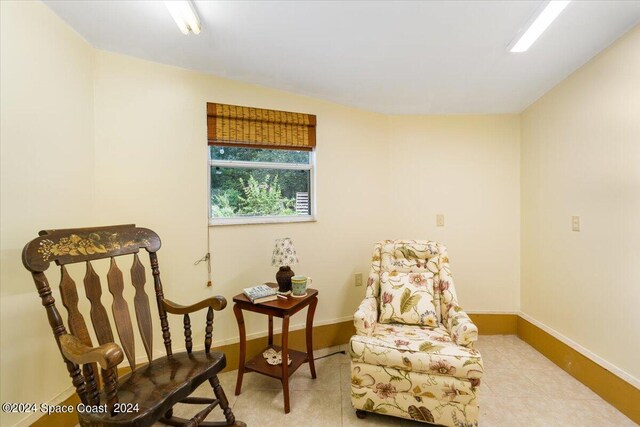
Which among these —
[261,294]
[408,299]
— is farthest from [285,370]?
[408,299]

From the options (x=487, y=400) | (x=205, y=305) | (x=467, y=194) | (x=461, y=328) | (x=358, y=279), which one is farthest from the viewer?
(x=467, y=194)

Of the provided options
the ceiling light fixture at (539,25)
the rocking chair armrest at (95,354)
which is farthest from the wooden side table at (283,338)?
the ceiling light fixture at (539,25)

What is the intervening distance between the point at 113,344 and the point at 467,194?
3058mm

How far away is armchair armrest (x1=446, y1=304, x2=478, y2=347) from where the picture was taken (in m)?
1.70

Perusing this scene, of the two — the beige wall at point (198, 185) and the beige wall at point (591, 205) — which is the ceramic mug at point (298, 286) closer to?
the beige wall at point (198, 185)

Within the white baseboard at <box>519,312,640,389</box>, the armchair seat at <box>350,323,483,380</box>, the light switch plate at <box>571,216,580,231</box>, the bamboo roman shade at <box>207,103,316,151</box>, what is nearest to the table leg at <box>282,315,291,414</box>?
the armchair seat at <box>350,323,483,380</box>

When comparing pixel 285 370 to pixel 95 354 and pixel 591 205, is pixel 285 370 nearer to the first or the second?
pixel 95 354

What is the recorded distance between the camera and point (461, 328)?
1.75 meters

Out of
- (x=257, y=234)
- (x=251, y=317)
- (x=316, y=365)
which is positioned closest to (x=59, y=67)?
(x=257, y=234)

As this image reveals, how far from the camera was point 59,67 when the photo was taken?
1.62 m

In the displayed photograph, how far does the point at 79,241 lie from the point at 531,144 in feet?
11.7

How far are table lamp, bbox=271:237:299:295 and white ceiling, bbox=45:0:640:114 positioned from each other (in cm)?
132

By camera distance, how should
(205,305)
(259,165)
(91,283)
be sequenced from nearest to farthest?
(91,283)
(205,305)
(259,165)

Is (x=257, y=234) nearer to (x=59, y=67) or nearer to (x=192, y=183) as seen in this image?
(x=192, y=183)
